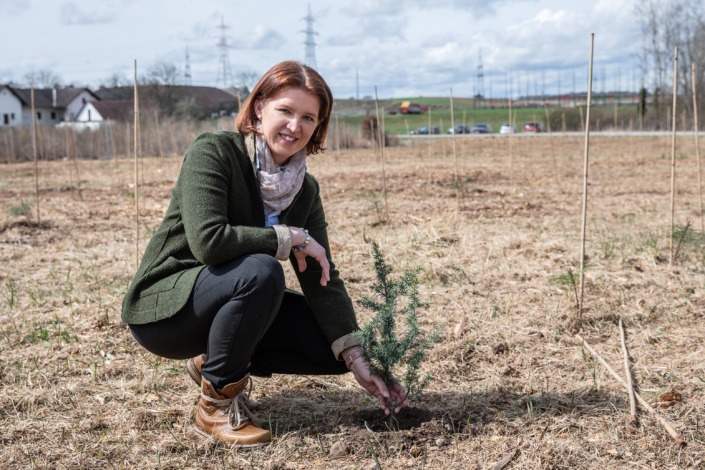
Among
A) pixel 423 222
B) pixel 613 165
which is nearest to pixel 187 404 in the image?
pixel 423 222

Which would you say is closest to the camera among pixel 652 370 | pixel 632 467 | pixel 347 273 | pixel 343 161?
pixel 632 467

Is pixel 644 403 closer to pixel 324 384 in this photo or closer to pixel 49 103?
pixel 324 384

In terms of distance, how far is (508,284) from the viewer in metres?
4.20

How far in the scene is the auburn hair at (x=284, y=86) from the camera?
219 centimetres

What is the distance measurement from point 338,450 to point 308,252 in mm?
643

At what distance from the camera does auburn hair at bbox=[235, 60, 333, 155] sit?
2.19m

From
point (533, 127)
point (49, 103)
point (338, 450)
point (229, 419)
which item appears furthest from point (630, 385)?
point (49, 103)

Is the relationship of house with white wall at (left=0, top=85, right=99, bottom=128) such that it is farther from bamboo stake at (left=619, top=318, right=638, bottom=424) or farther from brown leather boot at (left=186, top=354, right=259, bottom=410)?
bamboo stake at (left=619, top=318, right=638, bottom=424)

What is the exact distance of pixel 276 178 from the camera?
88.1 inches

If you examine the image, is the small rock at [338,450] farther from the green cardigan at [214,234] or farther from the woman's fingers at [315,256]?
the woman's fingers at [315,256]

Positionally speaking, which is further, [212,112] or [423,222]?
[212,112]

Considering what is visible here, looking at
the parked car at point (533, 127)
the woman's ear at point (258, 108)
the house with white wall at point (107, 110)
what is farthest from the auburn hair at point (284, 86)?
the house with white wall at point (107, 110)

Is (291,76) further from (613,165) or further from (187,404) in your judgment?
(613,165)

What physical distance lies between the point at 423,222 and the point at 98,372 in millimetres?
3711
